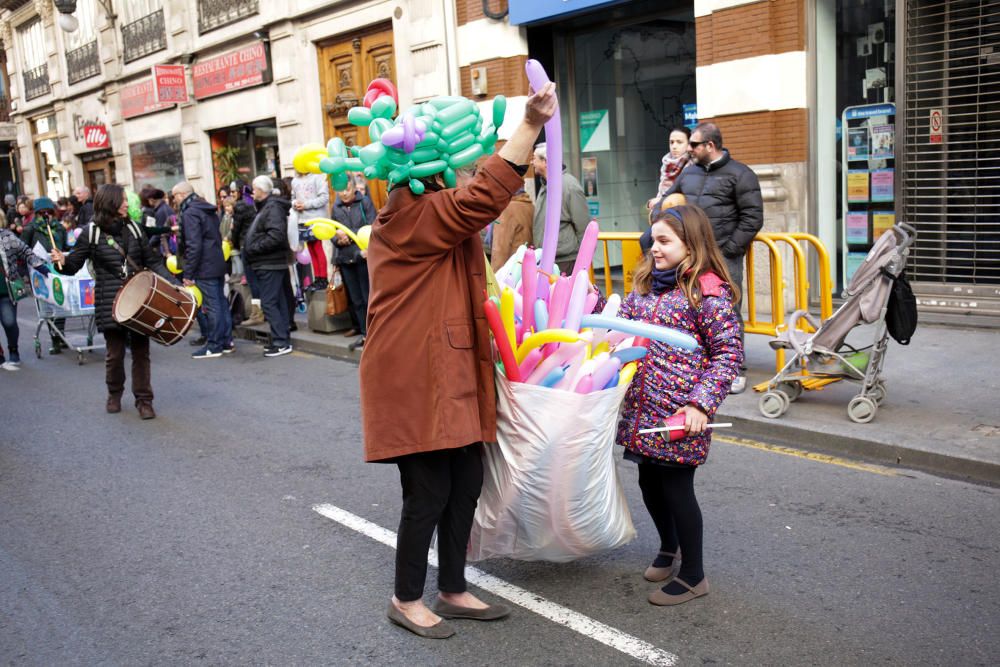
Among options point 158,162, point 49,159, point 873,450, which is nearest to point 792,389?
point 873,450

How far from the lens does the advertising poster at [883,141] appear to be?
9.34 m

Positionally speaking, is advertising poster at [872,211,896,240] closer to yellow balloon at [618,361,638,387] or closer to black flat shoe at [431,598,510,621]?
yellow balloon at [618,361,638,387]

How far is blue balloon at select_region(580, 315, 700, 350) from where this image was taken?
3.28 metres

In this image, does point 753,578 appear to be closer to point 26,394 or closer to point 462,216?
point 462,216

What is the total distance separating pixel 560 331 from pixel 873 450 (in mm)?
3101

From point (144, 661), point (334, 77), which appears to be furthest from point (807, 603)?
point (334, 77)

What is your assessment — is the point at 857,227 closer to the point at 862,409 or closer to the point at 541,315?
the point at 862,409

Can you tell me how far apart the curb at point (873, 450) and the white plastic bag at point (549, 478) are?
2.50 metres

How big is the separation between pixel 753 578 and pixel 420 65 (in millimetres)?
11330

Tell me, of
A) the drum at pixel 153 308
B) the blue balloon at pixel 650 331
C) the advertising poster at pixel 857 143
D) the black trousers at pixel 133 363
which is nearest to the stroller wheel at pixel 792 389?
the blue balloon at pixel 650 331

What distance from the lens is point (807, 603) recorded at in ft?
12.2

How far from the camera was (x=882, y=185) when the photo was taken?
31.1ft

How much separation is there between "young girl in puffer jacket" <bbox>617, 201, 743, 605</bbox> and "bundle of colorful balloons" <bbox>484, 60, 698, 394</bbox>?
4.6 inches

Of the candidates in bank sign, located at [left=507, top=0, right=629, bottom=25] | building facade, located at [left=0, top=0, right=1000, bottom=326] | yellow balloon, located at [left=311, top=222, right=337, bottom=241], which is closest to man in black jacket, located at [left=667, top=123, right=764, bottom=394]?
yellow balloon, located at [left=311, top=222, right=337, bottom=241]
